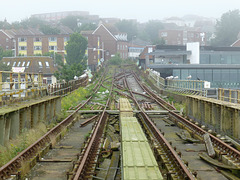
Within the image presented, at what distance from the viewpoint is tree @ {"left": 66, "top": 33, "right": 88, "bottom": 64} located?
217ft

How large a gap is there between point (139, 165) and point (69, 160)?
3.67 metres

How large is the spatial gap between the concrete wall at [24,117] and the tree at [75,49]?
4932 centimetres

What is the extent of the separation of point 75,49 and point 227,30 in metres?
69.9

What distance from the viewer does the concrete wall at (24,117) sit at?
1071 cm

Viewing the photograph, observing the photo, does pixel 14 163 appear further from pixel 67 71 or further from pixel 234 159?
pixel 67 71

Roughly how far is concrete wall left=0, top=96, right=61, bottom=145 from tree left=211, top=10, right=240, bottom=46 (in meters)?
106

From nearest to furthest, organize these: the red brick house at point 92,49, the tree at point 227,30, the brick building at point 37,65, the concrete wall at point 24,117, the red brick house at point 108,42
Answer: the concrete wall at point 24,117
the brick building at point 37,65
the red brick house at point 92,49
the red brick house at point 108,42
the tree at point 227,30

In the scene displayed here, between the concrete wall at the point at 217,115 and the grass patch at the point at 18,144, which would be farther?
the concrete wall at the point at 217,115

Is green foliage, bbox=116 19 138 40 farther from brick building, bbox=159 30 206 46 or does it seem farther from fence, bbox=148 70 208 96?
fence, bbox=148 70 208 96

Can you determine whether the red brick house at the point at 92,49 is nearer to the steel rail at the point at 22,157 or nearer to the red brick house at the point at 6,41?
the red brick house at the point at 6,41

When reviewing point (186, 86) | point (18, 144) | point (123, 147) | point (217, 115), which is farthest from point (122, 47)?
point (123, 147)

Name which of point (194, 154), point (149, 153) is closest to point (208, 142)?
point (194, 154)

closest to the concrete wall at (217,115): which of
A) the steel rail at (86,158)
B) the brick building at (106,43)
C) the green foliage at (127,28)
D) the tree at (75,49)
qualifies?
the steel rail at (86,158)

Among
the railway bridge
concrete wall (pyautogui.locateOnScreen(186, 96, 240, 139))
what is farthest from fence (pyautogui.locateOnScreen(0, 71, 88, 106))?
concrete wall (pyautogui.locateOnScreen(186, 96, 240, 139))
